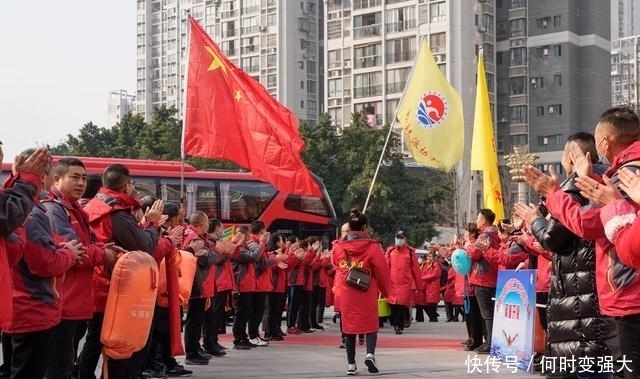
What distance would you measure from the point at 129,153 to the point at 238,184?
79.4 ft

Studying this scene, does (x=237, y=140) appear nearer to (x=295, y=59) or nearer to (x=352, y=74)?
(x=352, y=74)

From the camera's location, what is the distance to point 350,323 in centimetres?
1038

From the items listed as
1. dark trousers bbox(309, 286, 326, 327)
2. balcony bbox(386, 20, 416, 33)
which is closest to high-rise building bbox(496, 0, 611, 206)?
balcony bbox(386, 20, 416, 33)

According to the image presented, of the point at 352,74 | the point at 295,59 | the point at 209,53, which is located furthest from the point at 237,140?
the point at 295,59

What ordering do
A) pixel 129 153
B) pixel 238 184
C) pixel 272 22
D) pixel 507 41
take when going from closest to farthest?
pixel 238 184 → pixel 129 153 → pixel 507 41 → pixel 272 22

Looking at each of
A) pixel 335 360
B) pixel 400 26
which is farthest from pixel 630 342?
pixel 400 26

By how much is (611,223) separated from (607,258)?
1.84ft

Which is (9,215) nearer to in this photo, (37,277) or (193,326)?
(37,277)

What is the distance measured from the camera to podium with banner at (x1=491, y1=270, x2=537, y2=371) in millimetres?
9938

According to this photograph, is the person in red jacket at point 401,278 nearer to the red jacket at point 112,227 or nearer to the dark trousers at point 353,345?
the dark trousers at point 353,345

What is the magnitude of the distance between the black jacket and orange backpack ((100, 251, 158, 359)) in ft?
9.46

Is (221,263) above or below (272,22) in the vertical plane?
below

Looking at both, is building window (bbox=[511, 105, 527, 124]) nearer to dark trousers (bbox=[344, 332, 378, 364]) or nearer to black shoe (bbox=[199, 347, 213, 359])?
black shoe (bbox=[199, 347, 213, 359])

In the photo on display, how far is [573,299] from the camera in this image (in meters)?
5.96
